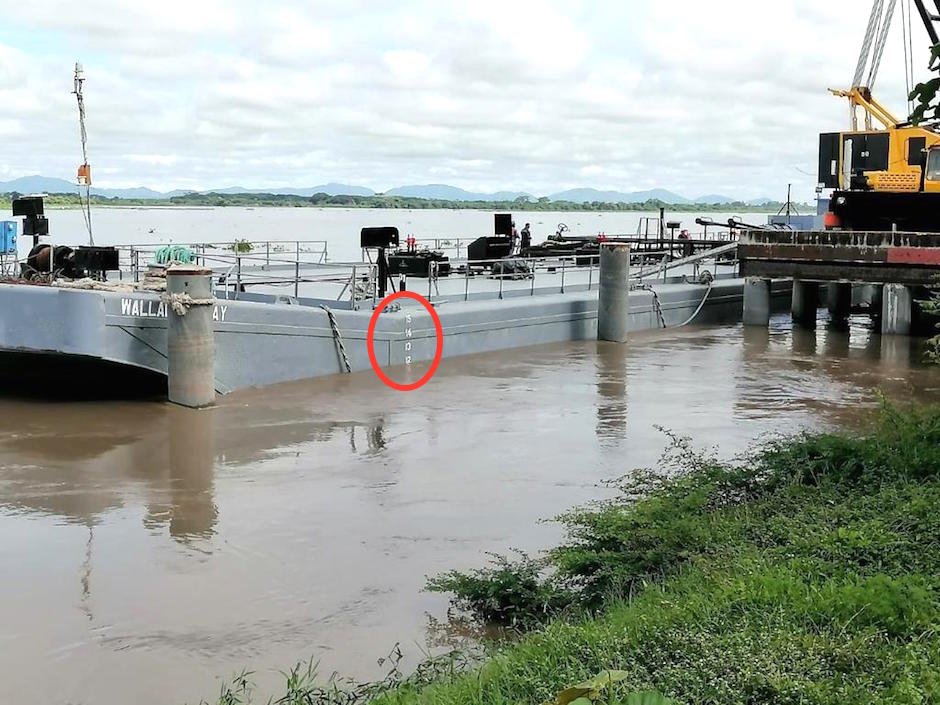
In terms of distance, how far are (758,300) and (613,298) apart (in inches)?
223

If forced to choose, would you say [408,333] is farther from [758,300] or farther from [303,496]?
[758,300]

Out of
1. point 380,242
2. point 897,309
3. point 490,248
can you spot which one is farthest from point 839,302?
point 380,242

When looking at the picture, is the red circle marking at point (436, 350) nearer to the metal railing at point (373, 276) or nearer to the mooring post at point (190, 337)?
the metal railing at point (373, 276)

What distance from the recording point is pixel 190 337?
13555mm

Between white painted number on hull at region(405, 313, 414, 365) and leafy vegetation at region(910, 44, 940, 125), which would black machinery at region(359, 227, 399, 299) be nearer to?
white painted number on hull at region(405, 313, 414, 365)

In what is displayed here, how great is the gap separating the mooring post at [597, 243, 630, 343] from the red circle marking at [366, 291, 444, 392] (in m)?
4.09

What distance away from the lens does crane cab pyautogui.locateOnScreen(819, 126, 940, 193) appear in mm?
25109

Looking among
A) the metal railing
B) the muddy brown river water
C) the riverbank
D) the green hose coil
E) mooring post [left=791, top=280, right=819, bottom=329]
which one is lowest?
the muddy brown river water

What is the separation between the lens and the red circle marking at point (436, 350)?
1647cm

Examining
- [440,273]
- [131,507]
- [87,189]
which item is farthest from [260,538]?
[440,273]

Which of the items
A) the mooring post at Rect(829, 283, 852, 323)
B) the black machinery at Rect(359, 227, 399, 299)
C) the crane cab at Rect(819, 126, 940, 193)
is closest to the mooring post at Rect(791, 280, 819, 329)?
the mooring post at Rect(829, 283, 852, 323)

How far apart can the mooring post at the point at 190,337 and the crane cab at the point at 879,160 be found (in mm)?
17617

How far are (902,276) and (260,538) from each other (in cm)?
1749

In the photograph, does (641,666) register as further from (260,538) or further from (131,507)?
(131,507)
